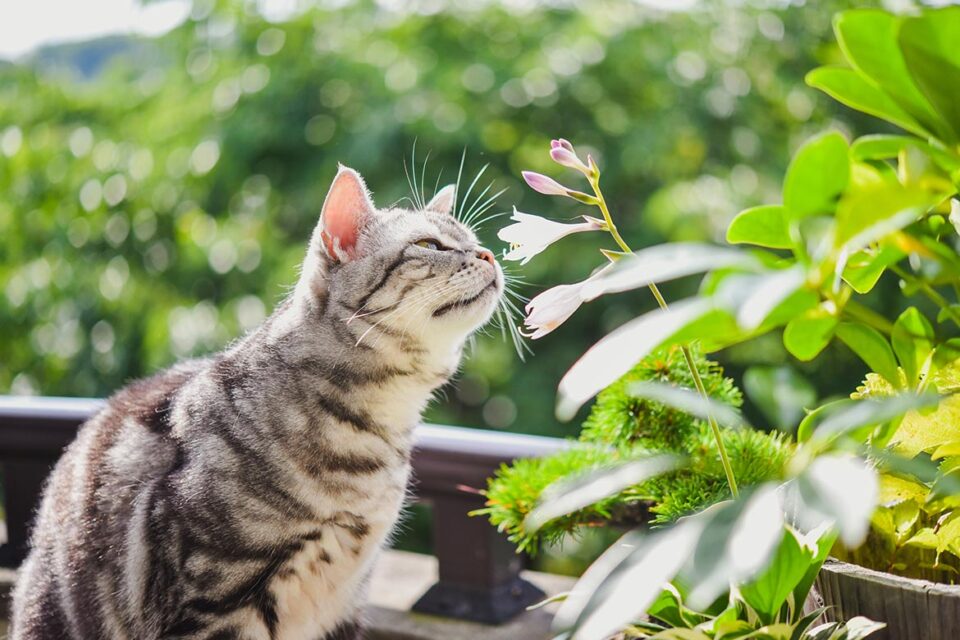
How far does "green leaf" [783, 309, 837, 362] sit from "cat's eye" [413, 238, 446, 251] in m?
0.65

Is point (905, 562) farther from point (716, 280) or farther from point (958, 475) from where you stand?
point (716, 280)

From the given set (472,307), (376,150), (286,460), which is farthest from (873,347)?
(376,150)

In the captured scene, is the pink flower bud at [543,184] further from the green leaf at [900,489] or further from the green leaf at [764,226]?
the green leaf at [900,489]

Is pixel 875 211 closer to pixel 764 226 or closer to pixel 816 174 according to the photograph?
pixel 816 174

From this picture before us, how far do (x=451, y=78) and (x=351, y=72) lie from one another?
0.41 metres

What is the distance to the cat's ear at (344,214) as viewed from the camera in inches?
47.9

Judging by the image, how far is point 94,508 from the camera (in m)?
1.26

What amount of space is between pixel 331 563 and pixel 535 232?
1.81 feet

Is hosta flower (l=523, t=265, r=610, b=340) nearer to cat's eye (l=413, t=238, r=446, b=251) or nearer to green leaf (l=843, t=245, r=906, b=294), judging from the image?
green leaf (l=843, t=245, r=906, b=294)

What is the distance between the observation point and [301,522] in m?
1.15

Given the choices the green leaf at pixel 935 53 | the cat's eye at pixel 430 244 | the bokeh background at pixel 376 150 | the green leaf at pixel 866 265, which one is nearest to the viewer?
the green leaf at pixel 935 53

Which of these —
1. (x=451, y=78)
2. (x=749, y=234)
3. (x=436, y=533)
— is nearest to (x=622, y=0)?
(x=451, y=78)

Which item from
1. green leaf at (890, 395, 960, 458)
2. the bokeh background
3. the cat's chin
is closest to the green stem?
green leaf at (890, 395, 960, 458)

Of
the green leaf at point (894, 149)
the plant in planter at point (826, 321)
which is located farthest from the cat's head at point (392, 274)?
the green leaf at point (894, 149)
